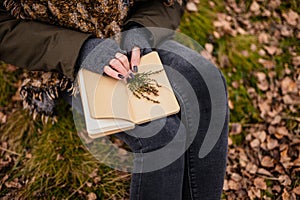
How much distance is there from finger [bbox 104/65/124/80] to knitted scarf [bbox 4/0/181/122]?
9.8 inches

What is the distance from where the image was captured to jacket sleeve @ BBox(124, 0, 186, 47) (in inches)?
72.6

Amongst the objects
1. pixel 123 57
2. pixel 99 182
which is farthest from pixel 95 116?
pixel 99 182

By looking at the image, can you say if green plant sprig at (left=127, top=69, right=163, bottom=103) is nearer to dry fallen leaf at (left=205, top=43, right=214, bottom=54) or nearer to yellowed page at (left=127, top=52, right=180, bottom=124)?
yellowed page at (left=127, top=52, right=180, bottom=124)

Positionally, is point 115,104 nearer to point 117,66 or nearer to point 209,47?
point 117,66

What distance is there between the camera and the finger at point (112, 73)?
1645mm

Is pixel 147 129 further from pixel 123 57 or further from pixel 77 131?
pixel 77 131

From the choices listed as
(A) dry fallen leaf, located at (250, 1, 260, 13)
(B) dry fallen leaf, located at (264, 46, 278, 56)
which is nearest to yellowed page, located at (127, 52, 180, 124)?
(B) dry fallen leaf, located at (264, 46, 278, 56)

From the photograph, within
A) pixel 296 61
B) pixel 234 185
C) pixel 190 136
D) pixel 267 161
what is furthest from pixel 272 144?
pixel 190 136

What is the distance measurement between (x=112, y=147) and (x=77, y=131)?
24 cm

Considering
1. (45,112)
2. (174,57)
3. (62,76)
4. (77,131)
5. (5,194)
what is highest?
(174,57)

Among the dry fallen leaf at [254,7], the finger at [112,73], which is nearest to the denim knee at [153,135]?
the finger at [112,73]

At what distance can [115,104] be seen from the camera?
1.65 meters

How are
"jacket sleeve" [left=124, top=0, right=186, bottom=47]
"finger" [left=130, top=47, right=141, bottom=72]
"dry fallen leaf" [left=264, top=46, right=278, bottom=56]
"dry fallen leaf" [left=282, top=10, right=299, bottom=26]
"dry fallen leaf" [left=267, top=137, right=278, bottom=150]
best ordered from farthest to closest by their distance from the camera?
1. "dry fallen leaf" [left=282, top=10, right=299, bottom=26]
2. "dry fallen leaf" [left=264, top=46, right=278, bottom=56]
3. "dry fallen leaf" [left=267, top=137, right=278, bottom=150]
4. "jacket sleeve" [left=124, top=0, right=186, bottom=47]
5. "finger" [left=130, top=47, right=141, bottom=72]

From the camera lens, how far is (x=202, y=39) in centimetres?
276
